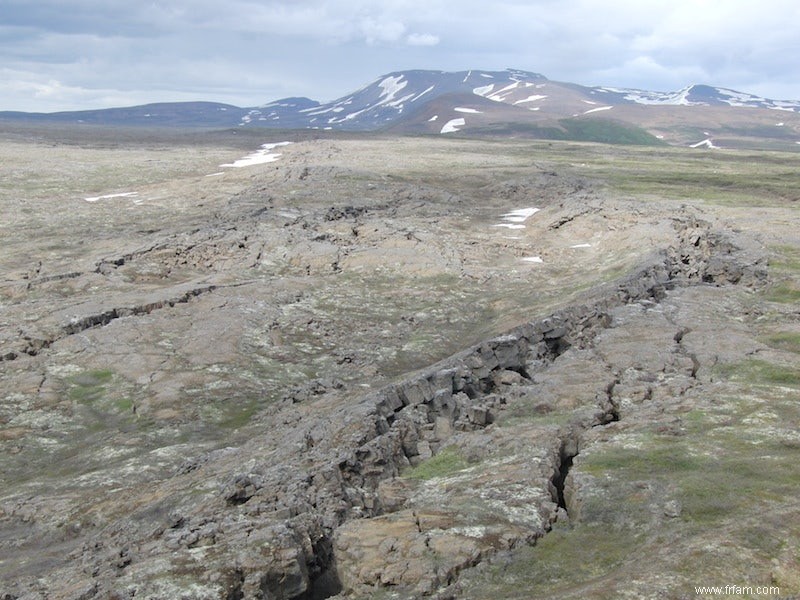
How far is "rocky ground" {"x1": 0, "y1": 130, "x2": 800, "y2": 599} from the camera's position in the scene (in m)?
16.8

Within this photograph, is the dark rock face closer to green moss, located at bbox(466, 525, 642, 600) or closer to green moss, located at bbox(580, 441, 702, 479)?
green moss, located at bbox(466, 525, 642, 600)

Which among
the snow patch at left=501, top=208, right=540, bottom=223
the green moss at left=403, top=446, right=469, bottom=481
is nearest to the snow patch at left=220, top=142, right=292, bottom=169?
the snow patch at left=501, top=208, right=540, bottom=223

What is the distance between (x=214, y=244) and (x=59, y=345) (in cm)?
2132

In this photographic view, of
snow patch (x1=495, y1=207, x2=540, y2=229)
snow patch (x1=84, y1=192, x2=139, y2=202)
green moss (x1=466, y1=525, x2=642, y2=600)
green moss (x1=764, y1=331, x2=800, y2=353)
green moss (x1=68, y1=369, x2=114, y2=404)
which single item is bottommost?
green moss (x1=68, y1=369, x2=114, y2=404)

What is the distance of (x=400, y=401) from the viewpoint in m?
27.6

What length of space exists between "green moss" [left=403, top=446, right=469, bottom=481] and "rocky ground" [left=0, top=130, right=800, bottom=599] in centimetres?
16

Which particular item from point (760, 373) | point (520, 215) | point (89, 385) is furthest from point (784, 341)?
point (520, 215)

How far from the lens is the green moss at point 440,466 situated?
861 inches

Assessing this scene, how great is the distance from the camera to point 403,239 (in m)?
61.8

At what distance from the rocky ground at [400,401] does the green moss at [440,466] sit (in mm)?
156

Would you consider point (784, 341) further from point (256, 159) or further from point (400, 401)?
point (256, 159)

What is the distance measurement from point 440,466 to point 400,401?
5474 mm

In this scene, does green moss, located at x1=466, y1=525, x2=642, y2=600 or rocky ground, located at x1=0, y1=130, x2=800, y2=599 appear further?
rocky ground, located at x1=0, y1=130, x2=800, y2=599

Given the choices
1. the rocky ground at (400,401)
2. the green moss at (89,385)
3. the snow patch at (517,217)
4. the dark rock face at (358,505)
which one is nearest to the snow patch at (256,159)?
the rocky ground at (400,401)
